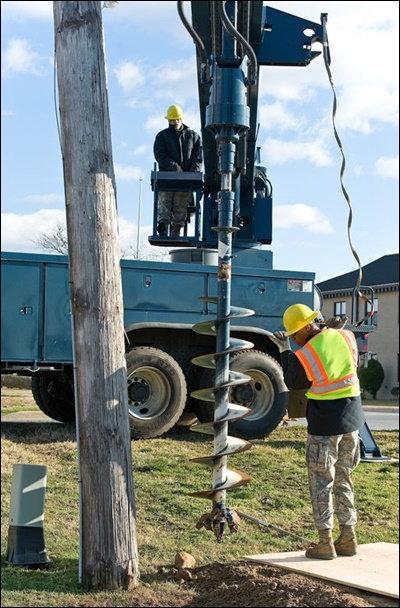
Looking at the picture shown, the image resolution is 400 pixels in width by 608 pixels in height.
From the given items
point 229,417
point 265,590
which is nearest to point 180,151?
point 229,417

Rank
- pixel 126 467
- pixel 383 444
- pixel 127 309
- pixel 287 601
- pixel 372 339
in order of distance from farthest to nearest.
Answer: pixel 372 339, pixel 383 444, pixel 127 309, pixel 126 467, pixel 287 601

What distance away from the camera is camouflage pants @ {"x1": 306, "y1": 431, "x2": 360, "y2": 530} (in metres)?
6.49

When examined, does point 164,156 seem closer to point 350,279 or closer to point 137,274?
point 137,274

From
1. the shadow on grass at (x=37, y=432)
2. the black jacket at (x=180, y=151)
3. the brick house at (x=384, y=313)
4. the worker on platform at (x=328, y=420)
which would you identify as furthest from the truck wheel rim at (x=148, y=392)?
the brick house at (x=384, y=313)

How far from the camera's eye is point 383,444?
12.7 metres

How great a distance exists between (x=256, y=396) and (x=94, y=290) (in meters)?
6.33

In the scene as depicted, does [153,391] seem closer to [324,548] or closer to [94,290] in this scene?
[324,548]

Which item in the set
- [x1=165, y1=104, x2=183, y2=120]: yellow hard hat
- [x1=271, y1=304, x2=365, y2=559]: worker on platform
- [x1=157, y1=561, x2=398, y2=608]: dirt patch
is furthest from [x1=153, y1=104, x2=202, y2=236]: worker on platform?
[x1=157, y1=561, x2=398, y2=608]: dirt patch

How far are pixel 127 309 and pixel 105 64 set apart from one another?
546cm

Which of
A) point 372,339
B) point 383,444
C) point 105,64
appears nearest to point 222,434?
point 105,64

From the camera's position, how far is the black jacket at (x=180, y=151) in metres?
11.7

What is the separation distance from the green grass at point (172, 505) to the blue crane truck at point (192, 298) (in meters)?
0.62

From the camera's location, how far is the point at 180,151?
11.7m

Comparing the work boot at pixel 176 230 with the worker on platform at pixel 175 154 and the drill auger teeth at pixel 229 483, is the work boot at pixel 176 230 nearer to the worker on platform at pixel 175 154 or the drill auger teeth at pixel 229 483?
the worker on platform at pixel 175 154
